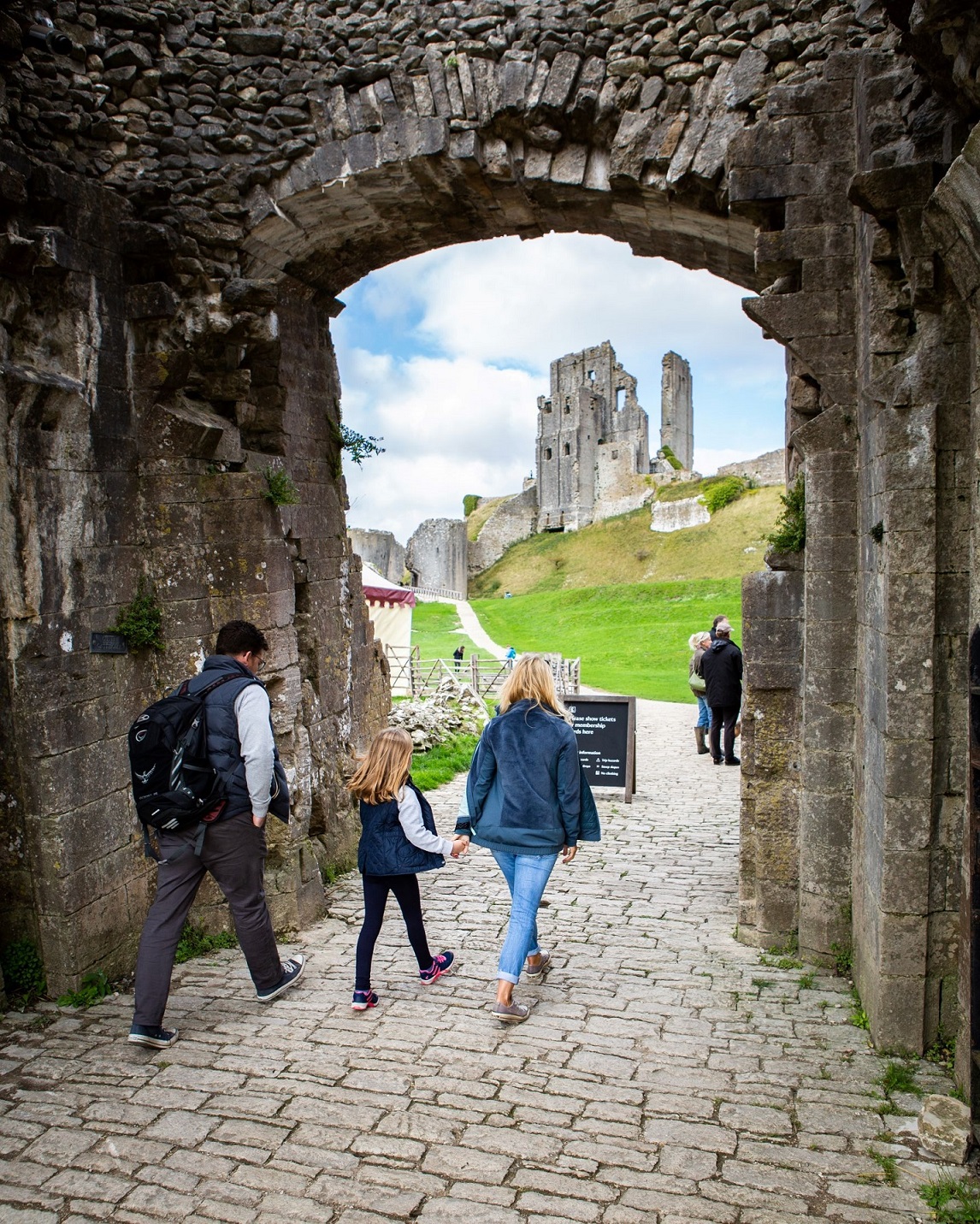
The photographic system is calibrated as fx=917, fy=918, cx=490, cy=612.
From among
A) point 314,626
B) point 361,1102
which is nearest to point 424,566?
point 314,626

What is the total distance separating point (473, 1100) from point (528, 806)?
1.41 metres

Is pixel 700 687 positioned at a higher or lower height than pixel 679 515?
lower

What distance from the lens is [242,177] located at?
646cm

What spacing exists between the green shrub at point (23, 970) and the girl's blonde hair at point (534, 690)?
306 cm

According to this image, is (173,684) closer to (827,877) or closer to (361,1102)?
(361,1102)

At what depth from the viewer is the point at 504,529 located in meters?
66.4

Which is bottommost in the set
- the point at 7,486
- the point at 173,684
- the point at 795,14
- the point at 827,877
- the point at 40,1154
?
the point at 40,1154

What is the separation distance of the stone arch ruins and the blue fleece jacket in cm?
150

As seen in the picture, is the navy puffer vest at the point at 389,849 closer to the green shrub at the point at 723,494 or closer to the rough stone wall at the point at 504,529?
the green shrub at the point at 723,494

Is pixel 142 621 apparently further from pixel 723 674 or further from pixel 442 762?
pixel 723 674

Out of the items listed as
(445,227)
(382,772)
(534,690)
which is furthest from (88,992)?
(445,227)

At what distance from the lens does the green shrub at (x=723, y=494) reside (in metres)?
48.5

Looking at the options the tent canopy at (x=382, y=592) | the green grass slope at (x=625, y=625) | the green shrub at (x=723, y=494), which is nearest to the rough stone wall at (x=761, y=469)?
the green shrub at (x=723, y=494)

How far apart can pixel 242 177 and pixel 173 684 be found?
357cm
